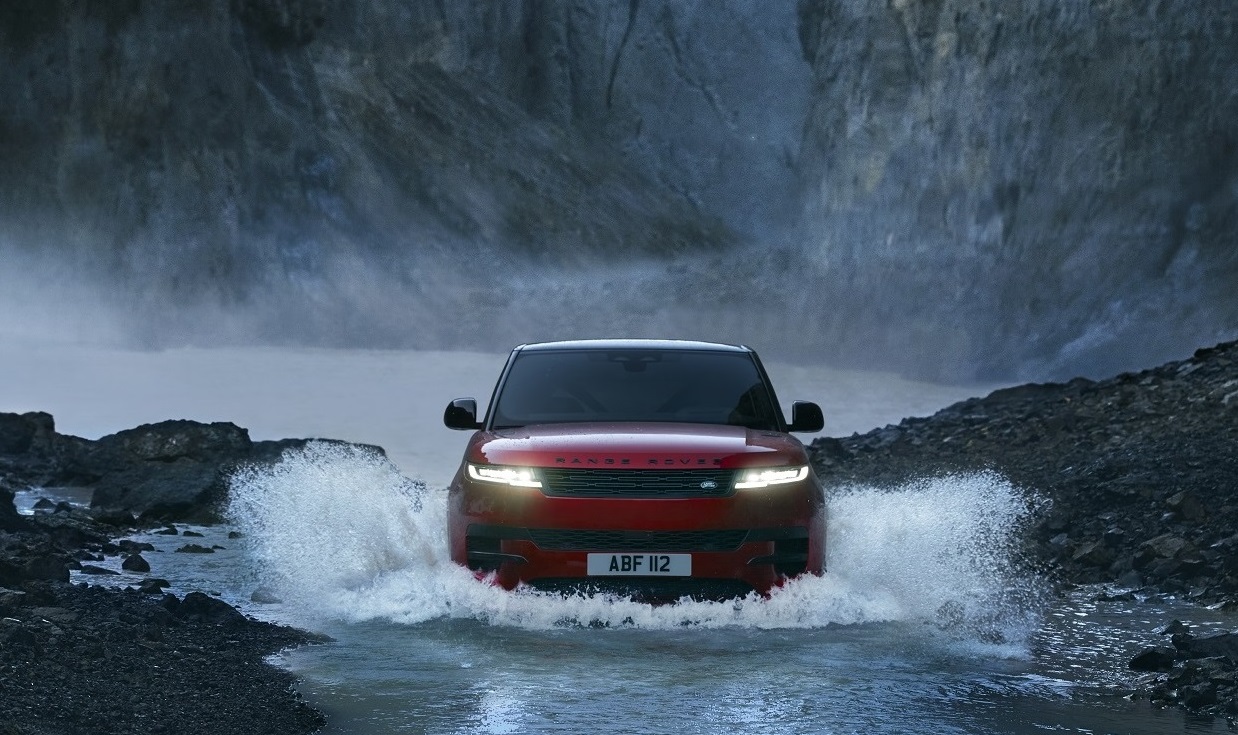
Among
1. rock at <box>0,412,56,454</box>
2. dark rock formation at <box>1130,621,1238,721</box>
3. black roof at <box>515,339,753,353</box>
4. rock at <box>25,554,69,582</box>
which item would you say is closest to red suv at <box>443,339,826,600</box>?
black roof at <box>515,339,753,353</box>

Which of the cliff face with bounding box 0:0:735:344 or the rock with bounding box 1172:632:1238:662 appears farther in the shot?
the cliff face with bounding box 0:0:735:344

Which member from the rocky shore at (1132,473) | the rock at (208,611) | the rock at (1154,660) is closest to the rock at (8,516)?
the rock at (208,611)

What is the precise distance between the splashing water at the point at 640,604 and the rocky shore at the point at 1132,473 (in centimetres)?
80

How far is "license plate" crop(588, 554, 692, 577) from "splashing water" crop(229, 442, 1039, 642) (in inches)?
7.6

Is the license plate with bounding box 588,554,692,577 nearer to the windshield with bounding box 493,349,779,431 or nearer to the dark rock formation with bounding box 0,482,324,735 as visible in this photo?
the windshield with bounding box 493,349,779,431

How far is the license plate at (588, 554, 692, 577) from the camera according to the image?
34.0 feet

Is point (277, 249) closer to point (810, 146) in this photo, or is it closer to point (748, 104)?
point (810, 146)

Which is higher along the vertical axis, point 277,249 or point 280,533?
point 277,249

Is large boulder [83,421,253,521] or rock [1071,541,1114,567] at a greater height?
large boulder [83,421,253,521]

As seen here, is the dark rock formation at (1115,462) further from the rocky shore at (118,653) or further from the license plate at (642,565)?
the rocky shore at (118,653)

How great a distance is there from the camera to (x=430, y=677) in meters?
9.48

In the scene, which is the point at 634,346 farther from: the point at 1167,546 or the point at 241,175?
the point at 241,175

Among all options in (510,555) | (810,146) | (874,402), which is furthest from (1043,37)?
(510,555)

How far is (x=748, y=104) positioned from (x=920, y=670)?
11258cm
